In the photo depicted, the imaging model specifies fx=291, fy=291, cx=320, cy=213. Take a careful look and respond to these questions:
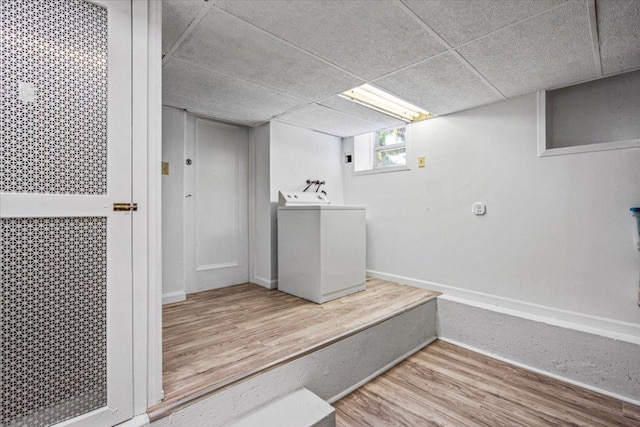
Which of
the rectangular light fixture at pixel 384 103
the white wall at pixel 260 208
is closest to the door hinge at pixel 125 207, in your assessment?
the rectangular light fixture at pixel 384 103

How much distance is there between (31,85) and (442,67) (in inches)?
87.2

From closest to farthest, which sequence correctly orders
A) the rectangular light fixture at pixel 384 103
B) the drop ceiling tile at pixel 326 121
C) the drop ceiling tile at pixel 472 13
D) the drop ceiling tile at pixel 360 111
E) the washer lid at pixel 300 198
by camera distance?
1. the drop ceiling tile at pixel 472 13
2. the rectangular light fixture at pixel 384 103
3. the drop ceiling tile at pixel 360 111
4. the drop ceiling tile at pixel 326 121
5. the washer lid at pixel 300 198

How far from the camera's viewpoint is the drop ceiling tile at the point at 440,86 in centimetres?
203

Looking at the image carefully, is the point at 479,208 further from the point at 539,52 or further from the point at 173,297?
the point at 173,297

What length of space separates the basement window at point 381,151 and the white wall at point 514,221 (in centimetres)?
20

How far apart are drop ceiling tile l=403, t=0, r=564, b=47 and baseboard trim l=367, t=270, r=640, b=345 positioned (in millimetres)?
2155

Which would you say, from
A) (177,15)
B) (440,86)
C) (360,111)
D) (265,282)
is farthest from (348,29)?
(265,282)

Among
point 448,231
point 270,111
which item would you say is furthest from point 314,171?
point 448,231

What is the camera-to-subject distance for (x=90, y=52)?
1.19 meters

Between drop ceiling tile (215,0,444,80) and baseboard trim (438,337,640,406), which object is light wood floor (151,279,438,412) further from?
drop ceiling tile (215,0,444,80)

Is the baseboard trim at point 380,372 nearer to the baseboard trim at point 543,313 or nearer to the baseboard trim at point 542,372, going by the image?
the baseboard trim at point 542,372

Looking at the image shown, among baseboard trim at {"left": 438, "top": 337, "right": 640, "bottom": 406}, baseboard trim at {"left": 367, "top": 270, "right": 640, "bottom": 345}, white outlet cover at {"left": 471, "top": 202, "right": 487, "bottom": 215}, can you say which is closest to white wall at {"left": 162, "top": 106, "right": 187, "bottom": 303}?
baseboard trim at {"left": 367, "top": 270, "right": 640, "bottom": 345}

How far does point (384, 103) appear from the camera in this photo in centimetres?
284

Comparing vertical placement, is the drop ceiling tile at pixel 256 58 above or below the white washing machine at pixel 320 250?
above
